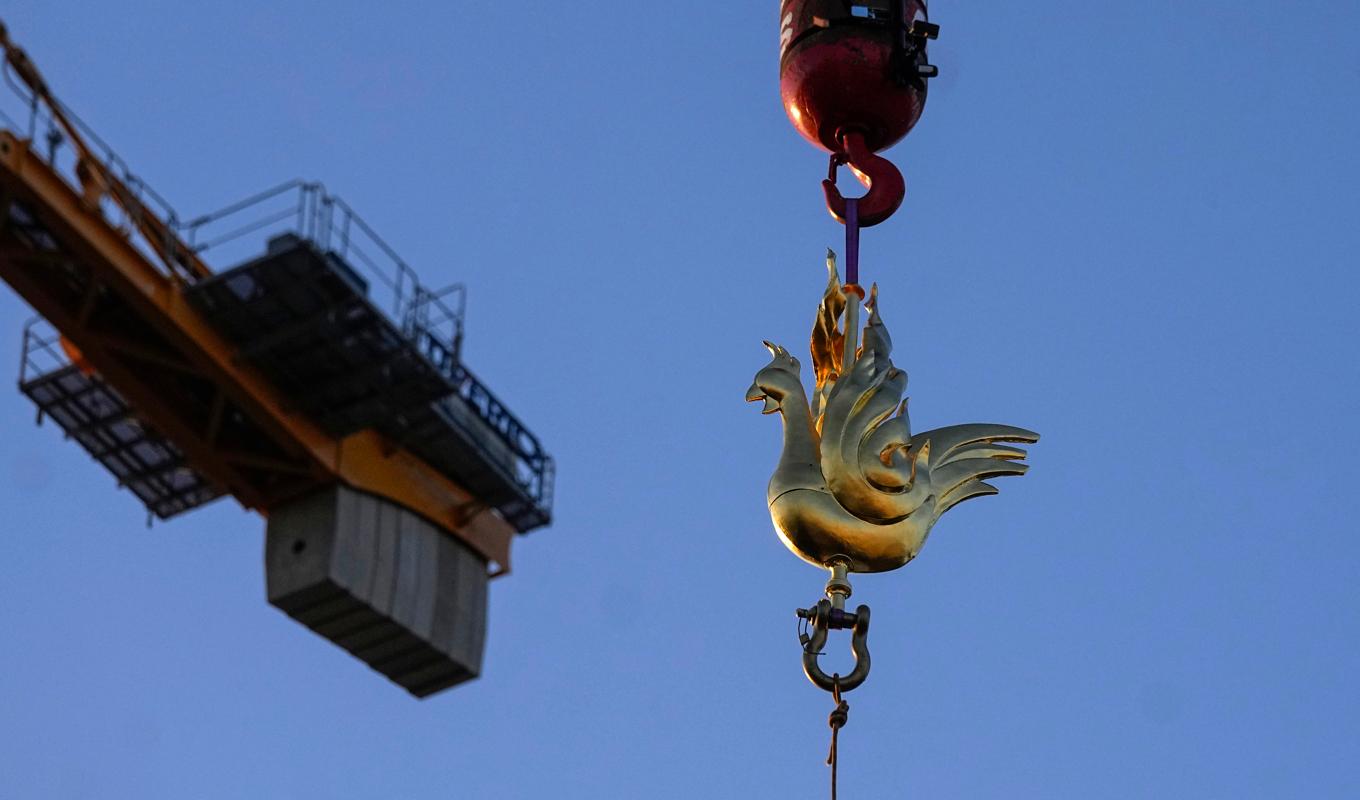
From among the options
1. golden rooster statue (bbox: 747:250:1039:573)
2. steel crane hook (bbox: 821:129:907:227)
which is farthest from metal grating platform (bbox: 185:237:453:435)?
golden rooster statue (bbox: 747:250:1039:573)

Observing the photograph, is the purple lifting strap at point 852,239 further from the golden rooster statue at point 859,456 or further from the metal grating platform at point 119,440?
the metal grating platform at point 119,440

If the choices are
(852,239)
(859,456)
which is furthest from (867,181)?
(859,456)

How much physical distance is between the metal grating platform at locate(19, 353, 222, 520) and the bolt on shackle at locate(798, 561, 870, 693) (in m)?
35.2

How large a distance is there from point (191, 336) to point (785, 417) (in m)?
31.8

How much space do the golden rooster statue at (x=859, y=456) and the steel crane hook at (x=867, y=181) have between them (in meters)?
0.60

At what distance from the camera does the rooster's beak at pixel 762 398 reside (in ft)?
32.1

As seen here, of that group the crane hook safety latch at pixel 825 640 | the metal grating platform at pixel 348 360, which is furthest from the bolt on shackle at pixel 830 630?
the metal grating platform at pixel 348 360

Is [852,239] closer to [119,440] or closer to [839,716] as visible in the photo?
[839,716]

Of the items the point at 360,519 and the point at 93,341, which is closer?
the point at 93,341

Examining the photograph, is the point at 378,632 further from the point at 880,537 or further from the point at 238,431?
the point at 880,537

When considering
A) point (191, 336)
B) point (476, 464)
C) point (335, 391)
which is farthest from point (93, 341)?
point (476, 464)

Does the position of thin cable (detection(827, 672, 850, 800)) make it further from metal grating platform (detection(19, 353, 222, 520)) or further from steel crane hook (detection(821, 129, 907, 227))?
metal grating platform (detection(19, 353, 222, 520))

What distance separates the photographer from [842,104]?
35.5ft

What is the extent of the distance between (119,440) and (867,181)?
117ft
